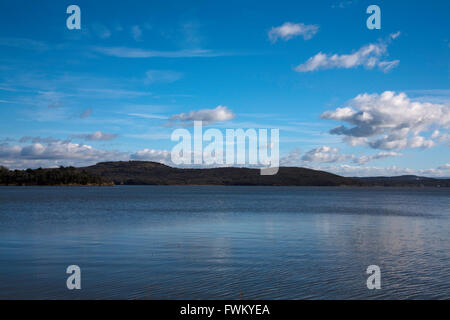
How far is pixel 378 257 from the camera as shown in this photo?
20328 millimetres

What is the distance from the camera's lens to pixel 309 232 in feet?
101

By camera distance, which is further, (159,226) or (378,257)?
(159,226)

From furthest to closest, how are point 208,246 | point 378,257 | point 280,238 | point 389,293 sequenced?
point 280,238 → point 208,246 → point 378,257 → point 389,293

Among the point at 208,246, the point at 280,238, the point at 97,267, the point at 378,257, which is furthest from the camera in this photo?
the point at 280,238

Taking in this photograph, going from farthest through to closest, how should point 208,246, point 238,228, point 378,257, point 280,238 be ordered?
point 238,228 < point 280,238 < point 208,246 < point 378,257
